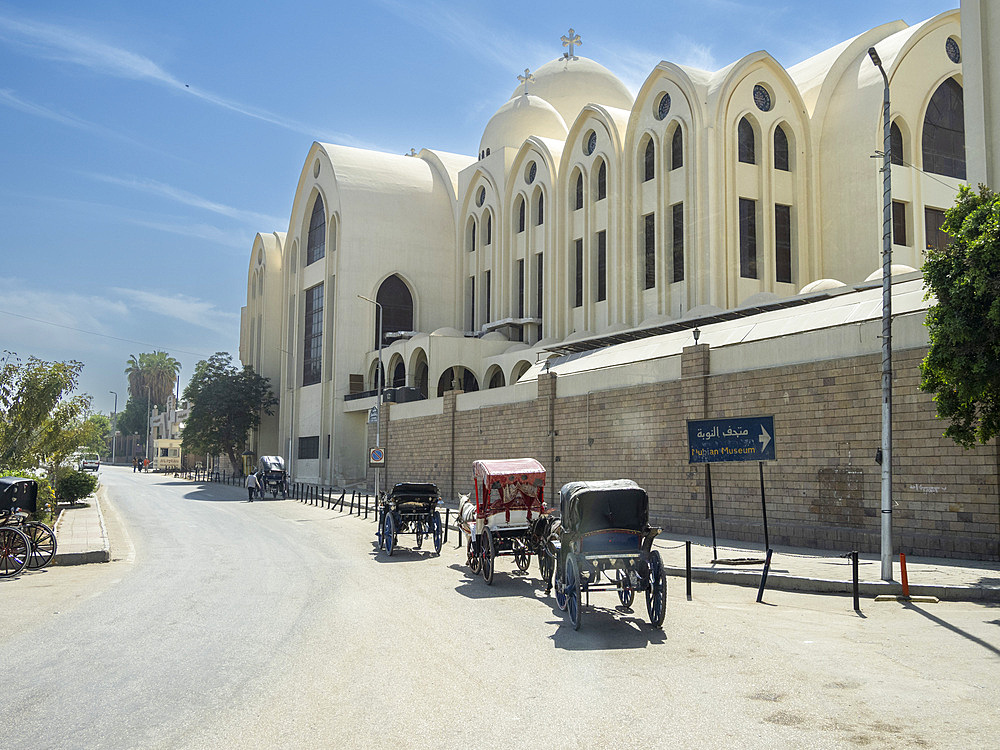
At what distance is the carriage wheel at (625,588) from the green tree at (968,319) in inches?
237

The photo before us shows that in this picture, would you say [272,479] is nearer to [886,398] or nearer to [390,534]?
[390,534]

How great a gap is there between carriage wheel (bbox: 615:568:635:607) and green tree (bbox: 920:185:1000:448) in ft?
19.7

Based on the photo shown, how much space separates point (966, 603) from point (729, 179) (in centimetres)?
2405

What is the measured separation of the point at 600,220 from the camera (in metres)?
38.4

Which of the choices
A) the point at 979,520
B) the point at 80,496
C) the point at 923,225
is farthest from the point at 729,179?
the point at 80,496

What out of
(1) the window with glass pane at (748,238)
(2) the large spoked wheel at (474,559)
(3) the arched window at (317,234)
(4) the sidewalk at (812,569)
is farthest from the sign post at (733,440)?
(3) the arched window at (317,234)

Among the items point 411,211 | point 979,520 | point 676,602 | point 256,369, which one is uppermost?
point 411,211

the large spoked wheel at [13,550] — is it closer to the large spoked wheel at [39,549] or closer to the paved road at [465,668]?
the large spoked wheel at [39,549]

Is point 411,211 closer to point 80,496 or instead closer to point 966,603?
point 80,496

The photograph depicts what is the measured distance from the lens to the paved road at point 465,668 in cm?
577

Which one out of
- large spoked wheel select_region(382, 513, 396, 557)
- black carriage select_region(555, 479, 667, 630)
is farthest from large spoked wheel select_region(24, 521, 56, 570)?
black carriage select_region(555, 479, 667, 630)

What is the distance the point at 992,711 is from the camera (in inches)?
243

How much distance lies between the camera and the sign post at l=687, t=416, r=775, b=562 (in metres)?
14.5

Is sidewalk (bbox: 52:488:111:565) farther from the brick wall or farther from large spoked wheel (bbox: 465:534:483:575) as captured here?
the brick wall
